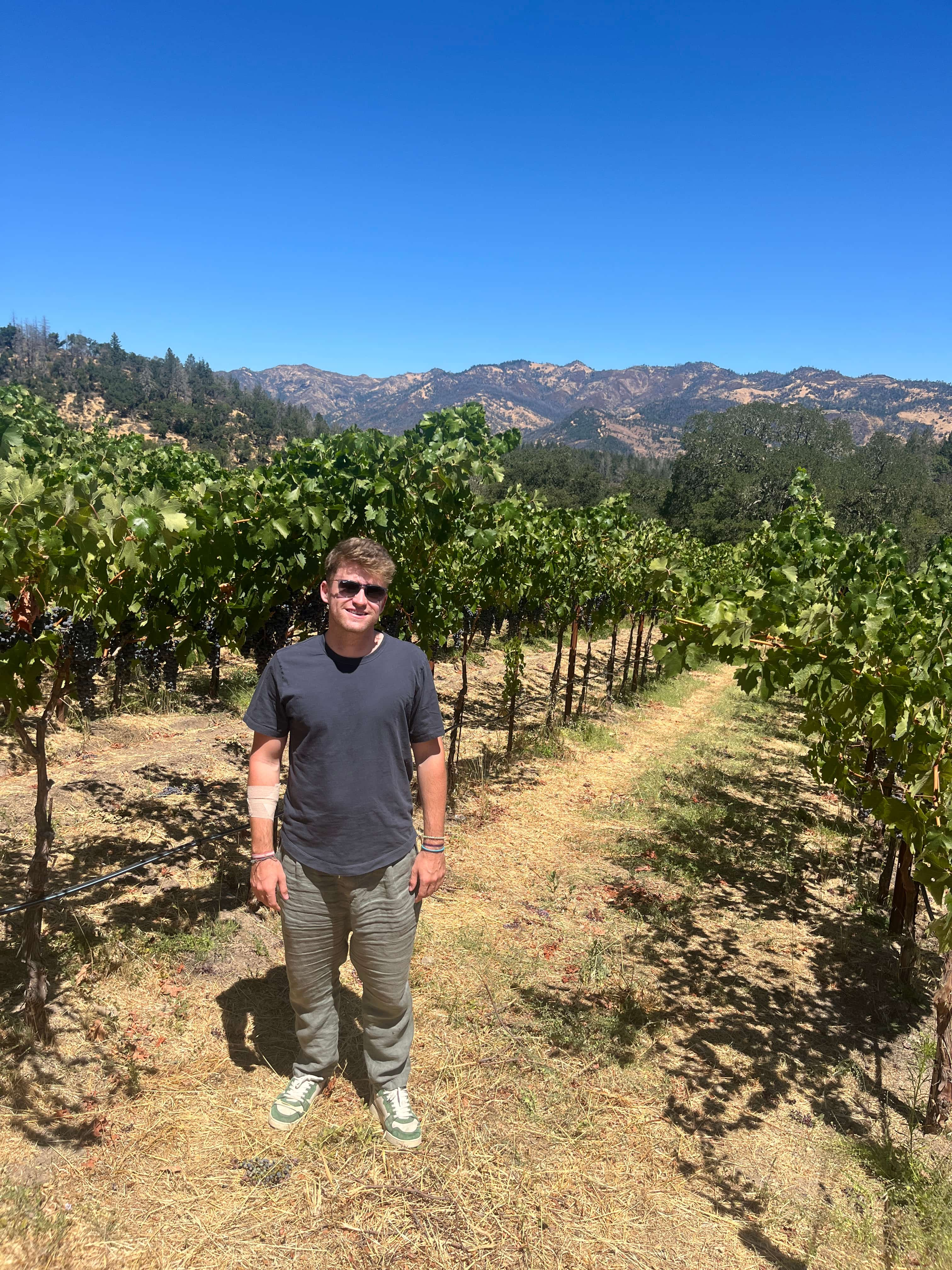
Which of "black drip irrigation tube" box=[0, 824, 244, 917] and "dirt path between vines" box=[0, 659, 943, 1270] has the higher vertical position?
"black drip irrigation tube" box=[0, 824, 244, 917]

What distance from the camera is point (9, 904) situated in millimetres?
4520

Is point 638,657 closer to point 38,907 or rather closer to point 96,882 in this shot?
point 96,882

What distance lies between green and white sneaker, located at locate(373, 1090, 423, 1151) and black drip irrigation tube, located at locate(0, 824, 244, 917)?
5.03ft

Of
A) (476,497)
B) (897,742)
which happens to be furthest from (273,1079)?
(476,497)

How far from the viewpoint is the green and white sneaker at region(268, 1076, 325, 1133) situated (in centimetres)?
297

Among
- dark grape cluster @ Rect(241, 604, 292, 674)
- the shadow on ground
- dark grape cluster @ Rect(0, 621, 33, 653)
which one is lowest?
the shadow on ground

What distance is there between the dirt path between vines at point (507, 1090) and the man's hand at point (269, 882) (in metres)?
1.14

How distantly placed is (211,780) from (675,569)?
16.5 feet

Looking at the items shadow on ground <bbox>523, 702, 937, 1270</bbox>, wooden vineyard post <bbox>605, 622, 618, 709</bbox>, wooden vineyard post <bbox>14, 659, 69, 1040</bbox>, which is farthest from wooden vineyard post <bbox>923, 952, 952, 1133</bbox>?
wooden vineyard post <bbox>605, 622, 618, 709</bbox>

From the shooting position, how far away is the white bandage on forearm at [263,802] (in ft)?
8.54

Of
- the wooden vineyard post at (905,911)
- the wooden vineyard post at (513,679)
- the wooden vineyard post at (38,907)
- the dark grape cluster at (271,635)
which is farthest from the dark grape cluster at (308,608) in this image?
the wooden vineyard post at (905,911)

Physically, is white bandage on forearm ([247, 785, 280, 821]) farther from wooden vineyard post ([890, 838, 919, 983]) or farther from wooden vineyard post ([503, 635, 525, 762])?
wooden vineyard post ([503, 635, 525, 762])

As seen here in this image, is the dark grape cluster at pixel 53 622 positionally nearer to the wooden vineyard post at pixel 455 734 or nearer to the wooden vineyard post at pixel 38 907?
the wooden vineyard post at pixel 38 907

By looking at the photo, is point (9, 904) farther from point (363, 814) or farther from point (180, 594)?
point (363, 814)
